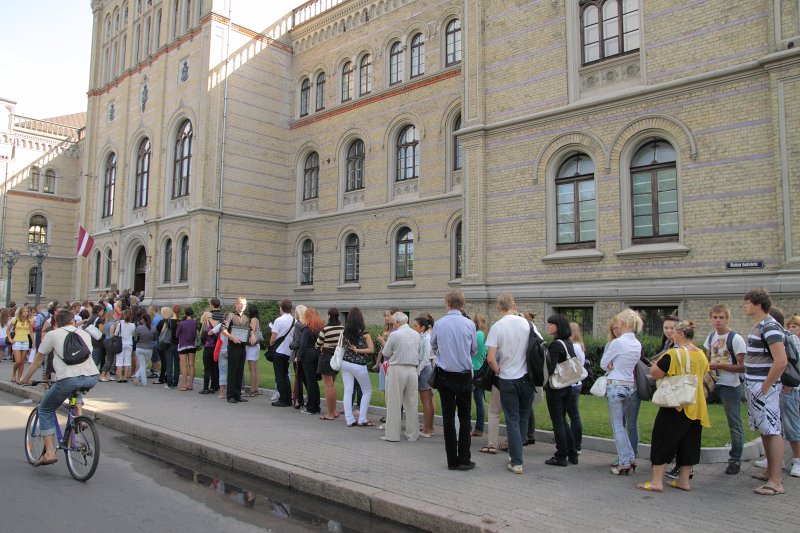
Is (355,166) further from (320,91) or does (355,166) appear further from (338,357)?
(338,357)

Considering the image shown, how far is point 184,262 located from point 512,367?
24586 mm

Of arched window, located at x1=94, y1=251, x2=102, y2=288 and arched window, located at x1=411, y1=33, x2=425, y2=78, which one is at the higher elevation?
arched window, located at x1=411, y1=33, x2=425, y2=78

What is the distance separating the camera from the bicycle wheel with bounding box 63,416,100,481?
6.57 m

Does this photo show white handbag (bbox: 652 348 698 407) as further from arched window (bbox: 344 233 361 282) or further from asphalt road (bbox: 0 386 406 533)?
arched window (bbox: 344 233 361 282)

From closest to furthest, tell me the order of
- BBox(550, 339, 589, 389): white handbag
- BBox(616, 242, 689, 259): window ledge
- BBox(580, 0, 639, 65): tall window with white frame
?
BBox(550, 339, 589, 389): white handbag, BBox(616, 242, 689, 259): window ledge, BBox(580, 0, 639, 65): tall window with white frame

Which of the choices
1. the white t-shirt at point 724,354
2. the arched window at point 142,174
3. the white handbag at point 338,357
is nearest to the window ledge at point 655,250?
the white t-shirt at point 724,354

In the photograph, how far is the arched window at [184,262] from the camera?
2831cm

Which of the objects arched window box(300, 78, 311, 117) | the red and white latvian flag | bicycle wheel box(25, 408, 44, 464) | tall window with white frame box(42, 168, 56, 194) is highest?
arched window box(300, 78, 311, 117)

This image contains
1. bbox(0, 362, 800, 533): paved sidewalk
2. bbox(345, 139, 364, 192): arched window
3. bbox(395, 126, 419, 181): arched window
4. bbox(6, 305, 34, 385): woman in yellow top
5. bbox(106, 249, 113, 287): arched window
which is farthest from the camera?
bbox(106, 249, 113, 287): arched window

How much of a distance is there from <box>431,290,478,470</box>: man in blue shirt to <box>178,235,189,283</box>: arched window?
2330 cm

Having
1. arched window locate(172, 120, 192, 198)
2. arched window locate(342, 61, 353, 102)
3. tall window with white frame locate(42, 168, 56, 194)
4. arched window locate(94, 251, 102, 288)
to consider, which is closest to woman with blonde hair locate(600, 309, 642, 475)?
arched window locate(342, 61, 353, 102)

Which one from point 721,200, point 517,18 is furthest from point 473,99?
point 721,200

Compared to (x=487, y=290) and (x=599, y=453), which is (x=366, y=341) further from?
(x=487, y=290)

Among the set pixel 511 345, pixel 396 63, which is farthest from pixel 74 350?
pixel 396 63
